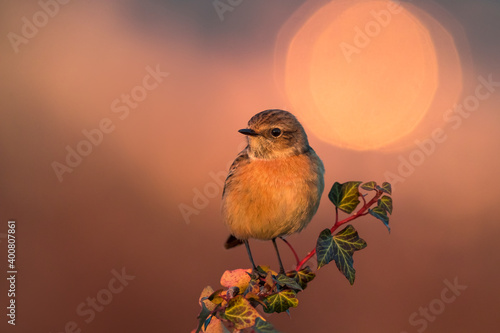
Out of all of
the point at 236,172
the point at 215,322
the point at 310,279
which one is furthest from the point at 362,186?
the point at 236,172

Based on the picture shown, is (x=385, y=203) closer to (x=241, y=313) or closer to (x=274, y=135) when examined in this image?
(x=241, y=313)

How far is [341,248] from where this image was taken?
114cm

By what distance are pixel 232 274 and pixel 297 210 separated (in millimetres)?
593

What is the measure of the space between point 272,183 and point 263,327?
2.81 feet

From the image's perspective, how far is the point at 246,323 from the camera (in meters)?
0.96

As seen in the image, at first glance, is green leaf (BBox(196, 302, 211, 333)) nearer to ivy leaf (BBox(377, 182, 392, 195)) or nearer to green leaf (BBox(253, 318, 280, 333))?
green leaf (BBox(253, 318, 280, 333))

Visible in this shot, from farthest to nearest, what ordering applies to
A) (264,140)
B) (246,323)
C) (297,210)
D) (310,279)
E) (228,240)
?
1. (228,240)
2. (264,140)
3. (297,210)
4. (310,279)
5. (246,323)

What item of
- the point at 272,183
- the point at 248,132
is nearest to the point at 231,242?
the point at 272,183

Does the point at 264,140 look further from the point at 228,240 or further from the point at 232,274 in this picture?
the point at 232,274

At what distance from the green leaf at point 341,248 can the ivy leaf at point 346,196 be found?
0.22 feet

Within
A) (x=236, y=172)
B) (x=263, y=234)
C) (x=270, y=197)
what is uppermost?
(x=236, y=172)

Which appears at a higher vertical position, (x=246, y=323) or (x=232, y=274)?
(x=232, y=274)

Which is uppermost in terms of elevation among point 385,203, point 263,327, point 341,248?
point 385,203

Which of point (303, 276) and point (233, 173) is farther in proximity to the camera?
point (233, 173)
